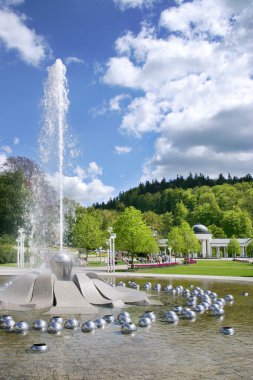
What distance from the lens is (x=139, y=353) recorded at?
10977 millimetres

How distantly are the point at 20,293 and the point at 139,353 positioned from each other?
9.36 meters

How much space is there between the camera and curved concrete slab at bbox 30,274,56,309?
18.1m

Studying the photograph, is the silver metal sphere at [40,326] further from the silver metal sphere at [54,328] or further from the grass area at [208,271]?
the grass area at [208,271]

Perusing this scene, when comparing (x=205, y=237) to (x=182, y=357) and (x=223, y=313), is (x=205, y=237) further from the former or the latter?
(x=182, y=357)

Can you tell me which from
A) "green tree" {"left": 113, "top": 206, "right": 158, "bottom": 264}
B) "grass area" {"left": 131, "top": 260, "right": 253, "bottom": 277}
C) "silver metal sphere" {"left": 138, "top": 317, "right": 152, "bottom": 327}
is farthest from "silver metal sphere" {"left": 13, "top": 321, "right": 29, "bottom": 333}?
"green tree" {"left": 113, "top": 206, "right": 158, "bottom": 264}

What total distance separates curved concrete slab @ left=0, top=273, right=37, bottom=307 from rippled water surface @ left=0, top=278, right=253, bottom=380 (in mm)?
2459

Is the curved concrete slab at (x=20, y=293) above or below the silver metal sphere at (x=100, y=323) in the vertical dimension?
above

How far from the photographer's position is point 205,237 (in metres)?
102

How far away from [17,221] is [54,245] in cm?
1698

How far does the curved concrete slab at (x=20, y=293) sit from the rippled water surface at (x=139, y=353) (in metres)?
2.46

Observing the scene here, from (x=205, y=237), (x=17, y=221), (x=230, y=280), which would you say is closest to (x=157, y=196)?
(x=205, y=237)

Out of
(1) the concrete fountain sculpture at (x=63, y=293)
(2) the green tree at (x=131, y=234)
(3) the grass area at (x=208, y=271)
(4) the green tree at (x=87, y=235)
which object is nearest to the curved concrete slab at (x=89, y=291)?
(1) the concrete fountain sculpture at (x=63, y=293)

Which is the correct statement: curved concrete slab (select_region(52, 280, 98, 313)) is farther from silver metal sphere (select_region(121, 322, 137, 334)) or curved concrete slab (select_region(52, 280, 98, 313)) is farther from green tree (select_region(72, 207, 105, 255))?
green tree (select_region(72, 207, 105, 255))

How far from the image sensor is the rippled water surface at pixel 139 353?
30.3ft
